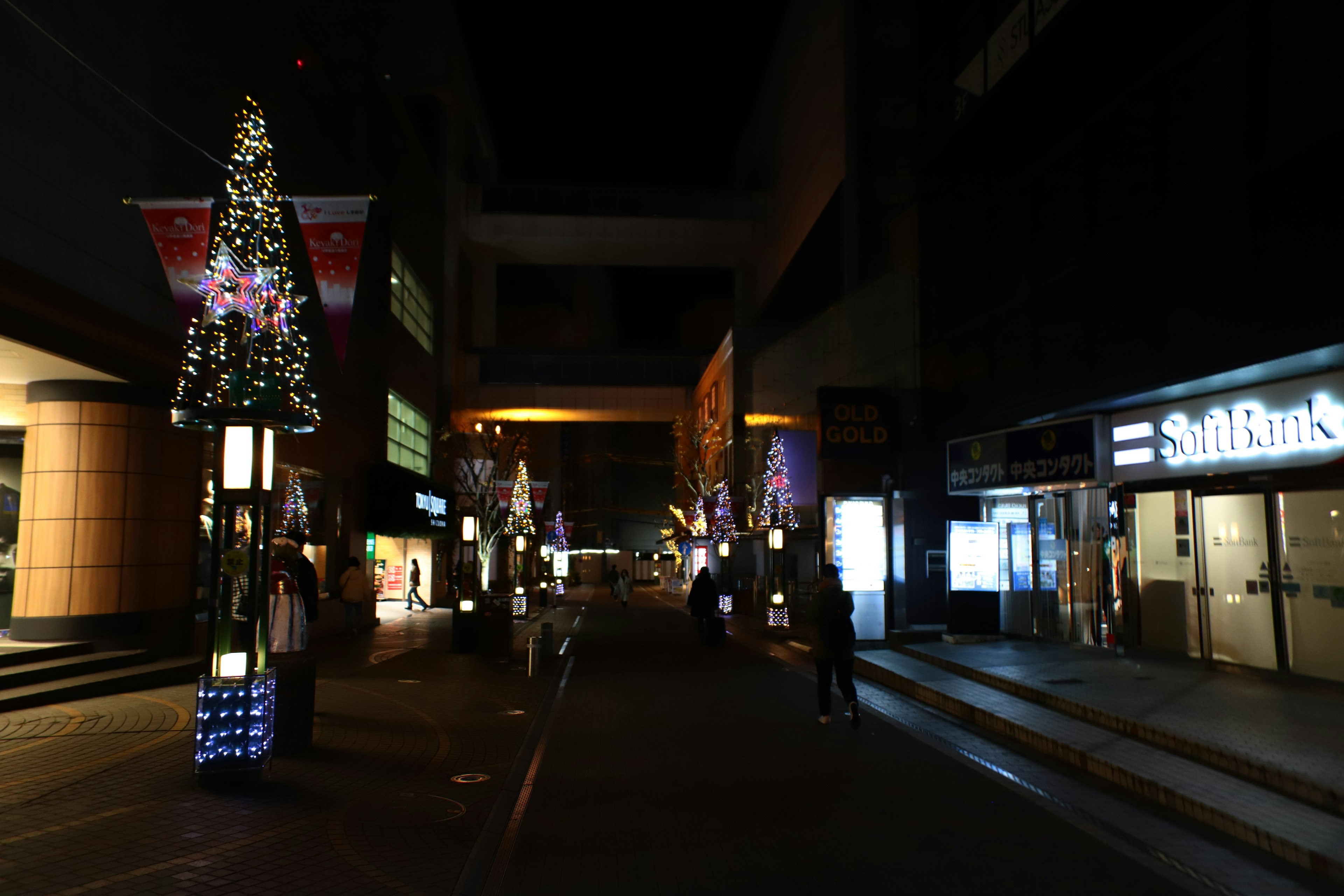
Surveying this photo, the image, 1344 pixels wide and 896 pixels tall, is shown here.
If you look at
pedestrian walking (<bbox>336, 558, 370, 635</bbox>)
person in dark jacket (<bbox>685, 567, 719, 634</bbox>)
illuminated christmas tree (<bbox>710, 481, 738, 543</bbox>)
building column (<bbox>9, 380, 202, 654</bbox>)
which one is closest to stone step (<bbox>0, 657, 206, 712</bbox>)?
building column (<bbox>9, 380, 202, 654</bbox>)

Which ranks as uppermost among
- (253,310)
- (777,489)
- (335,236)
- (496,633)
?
(335,236)

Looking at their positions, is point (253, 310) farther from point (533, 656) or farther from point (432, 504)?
Answer: point (432, 504)

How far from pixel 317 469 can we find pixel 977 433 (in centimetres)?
1487

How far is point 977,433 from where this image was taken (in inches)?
704

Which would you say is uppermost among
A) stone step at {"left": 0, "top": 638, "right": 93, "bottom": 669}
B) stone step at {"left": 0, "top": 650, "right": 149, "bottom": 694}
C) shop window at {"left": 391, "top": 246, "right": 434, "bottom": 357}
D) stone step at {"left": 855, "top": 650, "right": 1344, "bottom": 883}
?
shop window at {"left": 391, "top": 246, "right": 434, "bottom": 357}

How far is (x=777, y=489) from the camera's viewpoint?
32.5 m

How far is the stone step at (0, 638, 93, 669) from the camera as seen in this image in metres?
11.7

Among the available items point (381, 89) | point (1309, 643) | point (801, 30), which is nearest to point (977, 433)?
point (1309, 643)

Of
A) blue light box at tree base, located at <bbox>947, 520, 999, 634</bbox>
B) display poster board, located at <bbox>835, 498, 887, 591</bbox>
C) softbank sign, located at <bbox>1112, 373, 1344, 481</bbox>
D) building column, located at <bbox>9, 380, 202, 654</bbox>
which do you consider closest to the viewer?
softbank sign, located at <bbox>1112, 373, 1344, 481</bbox>

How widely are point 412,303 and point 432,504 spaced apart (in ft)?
30.1

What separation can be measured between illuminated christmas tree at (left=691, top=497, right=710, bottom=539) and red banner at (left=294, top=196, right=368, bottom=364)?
2388 cm

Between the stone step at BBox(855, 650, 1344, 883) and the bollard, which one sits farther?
the bollard

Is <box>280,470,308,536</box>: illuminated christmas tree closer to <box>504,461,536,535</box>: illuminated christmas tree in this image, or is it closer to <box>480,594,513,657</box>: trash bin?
<box>480,594,513,657</box>: trash bin

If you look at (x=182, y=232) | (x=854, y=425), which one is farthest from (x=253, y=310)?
(x=854, y=425)
